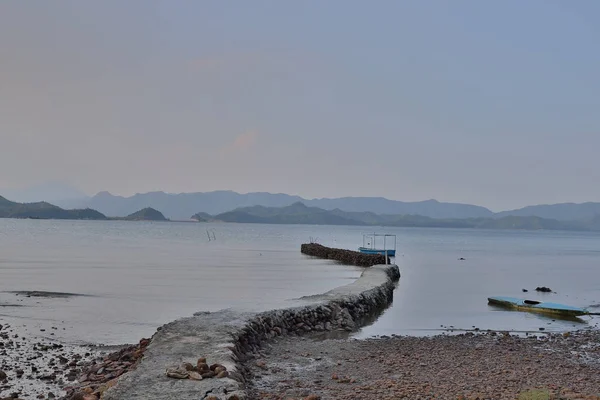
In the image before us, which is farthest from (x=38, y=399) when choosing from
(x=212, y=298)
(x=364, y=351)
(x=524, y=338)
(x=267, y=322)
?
(x=212, y=298)

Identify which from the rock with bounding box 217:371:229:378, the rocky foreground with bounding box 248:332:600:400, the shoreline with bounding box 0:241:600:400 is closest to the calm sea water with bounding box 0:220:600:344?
the shoreline with bounding box 0:241:600:400

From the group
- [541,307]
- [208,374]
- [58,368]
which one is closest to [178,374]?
[208,374]

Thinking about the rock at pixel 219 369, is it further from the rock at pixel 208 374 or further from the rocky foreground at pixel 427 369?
the rocky foreground at pixel 427 369

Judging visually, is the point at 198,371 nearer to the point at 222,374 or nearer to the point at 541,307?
the point at 222,374

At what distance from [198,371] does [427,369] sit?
14.8ft

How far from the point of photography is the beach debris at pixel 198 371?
784 centimetres

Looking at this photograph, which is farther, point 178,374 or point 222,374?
point 222,374

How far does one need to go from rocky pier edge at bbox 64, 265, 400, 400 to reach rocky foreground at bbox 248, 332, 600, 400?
43 centimetres

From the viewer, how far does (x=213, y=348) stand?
9.88 m

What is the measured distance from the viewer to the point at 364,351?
489 inches

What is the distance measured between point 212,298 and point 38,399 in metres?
13.6

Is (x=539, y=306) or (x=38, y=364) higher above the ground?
(x=539, y=306)

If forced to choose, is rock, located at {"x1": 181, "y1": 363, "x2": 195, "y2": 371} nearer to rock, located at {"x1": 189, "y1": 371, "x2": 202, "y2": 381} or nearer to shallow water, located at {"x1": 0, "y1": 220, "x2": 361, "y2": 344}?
rock, located at {"x1": 189, "y1": 371, "x2": 202, "y2": 381}

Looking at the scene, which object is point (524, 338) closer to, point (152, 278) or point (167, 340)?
point (167, 340)
